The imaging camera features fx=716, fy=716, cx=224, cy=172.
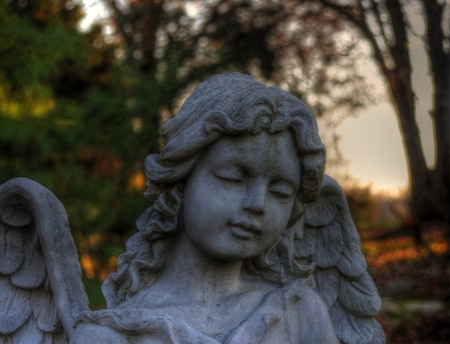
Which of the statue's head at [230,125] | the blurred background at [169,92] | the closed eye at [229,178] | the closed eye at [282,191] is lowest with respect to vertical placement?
the blurred background at [169,92]

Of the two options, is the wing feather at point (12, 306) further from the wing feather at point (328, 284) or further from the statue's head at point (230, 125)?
the wing feather at point (328, 284)

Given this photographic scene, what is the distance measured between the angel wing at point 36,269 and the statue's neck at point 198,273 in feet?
1.29

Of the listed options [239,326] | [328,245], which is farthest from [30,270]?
[328,245]

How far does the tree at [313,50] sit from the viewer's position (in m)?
7.82

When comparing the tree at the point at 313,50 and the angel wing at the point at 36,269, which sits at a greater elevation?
the angel wing at the point at 36,269

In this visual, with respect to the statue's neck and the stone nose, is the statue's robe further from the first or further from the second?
the stone nose

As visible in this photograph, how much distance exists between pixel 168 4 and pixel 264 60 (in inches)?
83.3

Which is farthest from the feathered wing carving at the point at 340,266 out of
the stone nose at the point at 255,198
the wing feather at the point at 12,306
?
the wing feather at the point at 12,306

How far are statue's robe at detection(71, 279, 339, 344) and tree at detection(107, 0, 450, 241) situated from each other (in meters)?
5.37

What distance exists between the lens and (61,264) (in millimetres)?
2545

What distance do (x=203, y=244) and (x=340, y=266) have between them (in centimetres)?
76

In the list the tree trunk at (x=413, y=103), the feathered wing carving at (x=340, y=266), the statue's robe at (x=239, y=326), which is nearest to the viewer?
the statue's robe at (x=239, y=326)

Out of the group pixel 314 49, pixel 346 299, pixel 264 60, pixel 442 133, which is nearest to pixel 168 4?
pixel 264 60

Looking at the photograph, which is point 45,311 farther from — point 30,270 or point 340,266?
point 340,266
